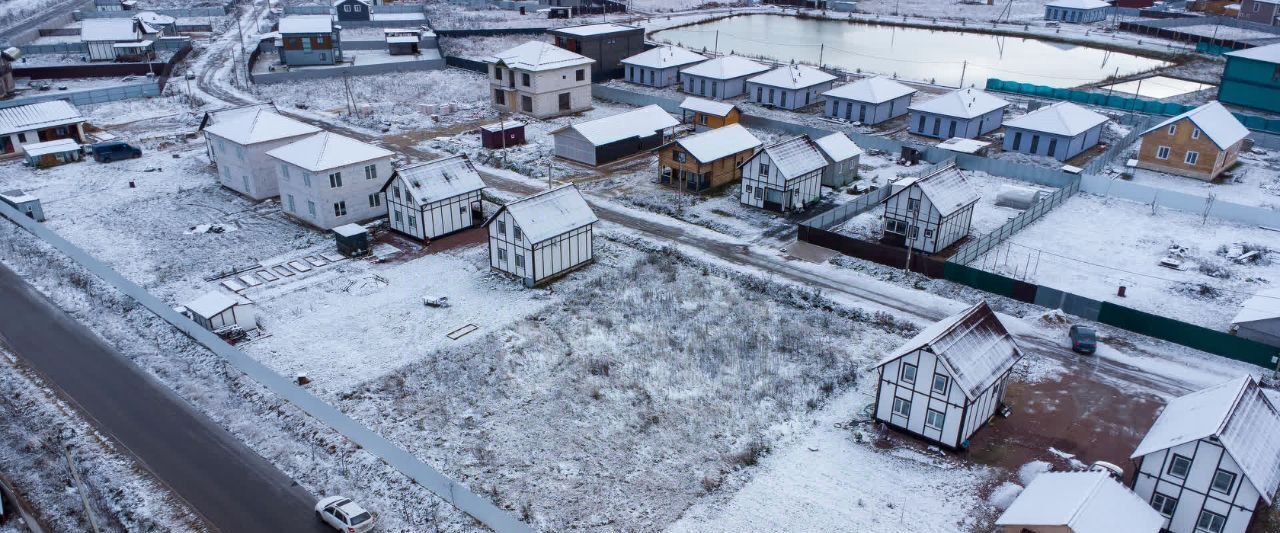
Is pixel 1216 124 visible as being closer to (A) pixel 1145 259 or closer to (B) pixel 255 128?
(A) pixel 1145 259

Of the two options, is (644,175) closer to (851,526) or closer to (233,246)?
(233,246)

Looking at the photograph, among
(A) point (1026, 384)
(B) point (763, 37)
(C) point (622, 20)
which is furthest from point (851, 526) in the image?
(C) point (622, 20)

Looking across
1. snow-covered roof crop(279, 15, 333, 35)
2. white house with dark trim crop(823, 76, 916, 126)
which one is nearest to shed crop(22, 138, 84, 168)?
snow-covered roof crop(279, 15, 333, 35)

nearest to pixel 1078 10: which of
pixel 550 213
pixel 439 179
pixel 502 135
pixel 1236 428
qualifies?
pixel 502 135

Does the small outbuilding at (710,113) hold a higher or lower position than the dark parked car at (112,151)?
higher

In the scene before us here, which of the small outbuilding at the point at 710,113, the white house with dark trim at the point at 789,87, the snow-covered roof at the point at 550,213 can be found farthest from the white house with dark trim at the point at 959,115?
the snow-covered roof at the point at 550,213

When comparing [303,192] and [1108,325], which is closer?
[1108,325]

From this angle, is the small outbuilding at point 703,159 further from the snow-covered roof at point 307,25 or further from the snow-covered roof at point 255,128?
the snow-covered roof at point 307,25
